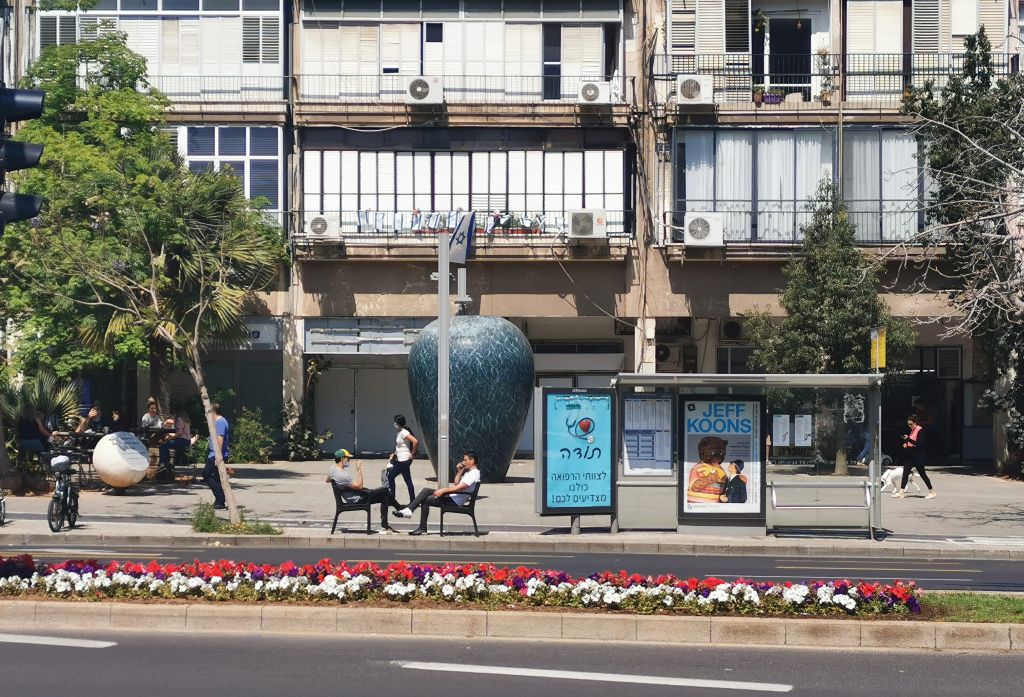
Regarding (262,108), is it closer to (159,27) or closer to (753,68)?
(159,27)

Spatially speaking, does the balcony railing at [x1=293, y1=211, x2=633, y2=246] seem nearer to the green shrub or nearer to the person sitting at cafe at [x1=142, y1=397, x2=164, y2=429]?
the green shrub

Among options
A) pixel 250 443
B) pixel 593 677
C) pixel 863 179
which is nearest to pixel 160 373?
pixel 250 443

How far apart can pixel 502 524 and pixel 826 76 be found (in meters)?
18.3

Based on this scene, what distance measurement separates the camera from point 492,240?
116 feet

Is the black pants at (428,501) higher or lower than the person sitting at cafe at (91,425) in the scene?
lower

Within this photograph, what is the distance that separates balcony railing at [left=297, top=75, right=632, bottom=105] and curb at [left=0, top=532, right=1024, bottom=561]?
18783mm

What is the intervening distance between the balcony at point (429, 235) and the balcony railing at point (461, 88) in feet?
10.1

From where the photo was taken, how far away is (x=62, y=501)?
19906 millimetres

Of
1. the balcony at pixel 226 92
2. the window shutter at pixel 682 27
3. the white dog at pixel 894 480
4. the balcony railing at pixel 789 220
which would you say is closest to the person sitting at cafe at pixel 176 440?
the balcony at pixel 226 92

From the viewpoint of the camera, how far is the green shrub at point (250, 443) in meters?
34.8

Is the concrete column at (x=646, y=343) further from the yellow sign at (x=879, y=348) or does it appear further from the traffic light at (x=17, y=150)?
the traffic light at (x=17, y=150)

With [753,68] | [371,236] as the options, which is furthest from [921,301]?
[371,236]

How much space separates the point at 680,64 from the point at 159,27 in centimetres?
1364

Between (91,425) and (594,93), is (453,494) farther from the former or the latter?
(594,93)
